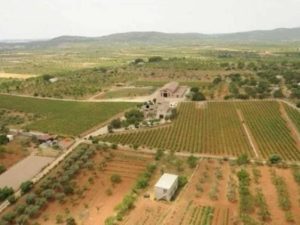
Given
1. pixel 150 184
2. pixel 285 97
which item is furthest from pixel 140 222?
pixel 285 97

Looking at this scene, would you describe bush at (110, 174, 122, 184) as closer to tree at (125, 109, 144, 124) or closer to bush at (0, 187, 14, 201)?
bush at (0, 187, 14, 201)

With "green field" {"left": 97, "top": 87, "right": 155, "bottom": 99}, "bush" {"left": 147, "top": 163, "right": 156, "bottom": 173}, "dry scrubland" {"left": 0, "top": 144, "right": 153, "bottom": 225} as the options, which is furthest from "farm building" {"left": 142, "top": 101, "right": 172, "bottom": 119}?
"bush" {"left": 147, "top": 163, "right": 156, "bottom": 173}

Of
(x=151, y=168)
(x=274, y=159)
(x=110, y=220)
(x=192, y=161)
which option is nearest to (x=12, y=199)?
(x=110, y=220)

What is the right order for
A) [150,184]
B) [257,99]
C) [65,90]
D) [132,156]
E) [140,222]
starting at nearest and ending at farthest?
[140,222]
[150,184]
[132,156]
[257,99]
[65,90]

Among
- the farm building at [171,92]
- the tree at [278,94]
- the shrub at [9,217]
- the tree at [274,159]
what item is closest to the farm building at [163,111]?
the farm building at [171,92]

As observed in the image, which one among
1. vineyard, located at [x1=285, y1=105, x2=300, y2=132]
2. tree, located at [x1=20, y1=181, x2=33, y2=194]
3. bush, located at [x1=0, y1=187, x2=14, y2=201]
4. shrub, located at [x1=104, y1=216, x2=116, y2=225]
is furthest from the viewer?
vineyard, located at [x1=285, y1=105, x2=300, y2=132]

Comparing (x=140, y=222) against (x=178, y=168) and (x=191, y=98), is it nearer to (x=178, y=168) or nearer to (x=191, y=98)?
(x=178, y=168)
